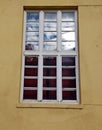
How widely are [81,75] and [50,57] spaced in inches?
32.9

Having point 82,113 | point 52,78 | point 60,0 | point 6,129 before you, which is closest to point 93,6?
point 60,0

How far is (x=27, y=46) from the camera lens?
723 cm

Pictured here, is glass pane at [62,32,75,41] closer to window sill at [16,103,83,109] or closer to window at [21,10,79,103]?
window at [21,10,79,103]

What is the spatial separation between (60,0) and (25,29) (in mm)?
1029

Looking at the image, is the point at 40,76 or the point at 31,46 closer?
the point at 40,76

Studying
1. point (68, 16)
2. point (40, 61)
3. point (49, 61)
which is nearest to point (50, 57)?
point (49, 61)

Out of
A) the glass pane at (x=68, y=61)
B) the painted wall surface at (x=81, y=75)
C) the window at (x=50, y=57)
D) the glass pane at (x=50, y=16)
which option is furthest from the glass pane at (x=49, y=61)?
the glass pane at (x=50, y=16)

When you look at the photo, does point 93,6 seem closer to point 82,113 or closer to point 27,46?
point 27,46

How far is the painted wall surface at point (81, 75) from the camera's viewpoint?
21.2 ft

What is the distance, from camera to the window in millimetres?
6863

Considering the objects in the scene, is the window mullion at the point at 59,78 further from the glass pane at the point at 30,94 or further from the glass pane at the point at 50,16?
the glass pane at the point at 50,16

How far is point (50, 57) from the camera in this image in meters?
7.14

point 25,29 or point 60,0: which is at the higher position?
point 60,0

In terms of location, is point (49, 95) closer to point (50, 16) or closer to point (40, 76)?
point (40, 76)
